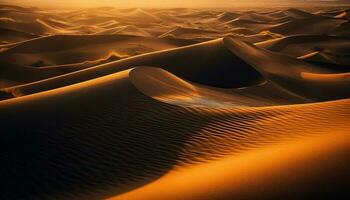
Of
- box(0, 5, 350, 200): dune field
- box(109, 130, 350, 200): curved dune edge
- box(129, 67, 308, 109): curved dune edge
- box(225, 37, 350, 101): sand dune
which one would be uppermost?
box(109, 130, 350, 200): curved dune edge

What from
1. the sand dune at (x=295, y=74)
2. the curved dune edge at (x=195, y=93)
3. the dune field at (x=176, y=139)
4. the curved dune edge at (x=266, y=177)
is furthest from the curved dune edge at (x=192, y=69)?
the curved dune edge at (x=266, y=177)

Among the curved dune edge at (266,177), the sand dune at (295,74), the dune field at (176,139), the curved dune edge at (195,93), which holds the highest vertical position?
the curved dune edge at (266,177)

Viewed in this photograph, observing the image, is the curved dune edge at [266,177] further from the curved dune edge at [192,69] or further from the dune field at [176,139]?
the curved dune edge at [192,69]

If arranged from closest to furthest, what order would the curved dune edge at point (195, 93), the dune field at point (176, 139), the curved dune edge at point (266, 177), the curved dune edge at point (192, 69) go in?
1. the curved dune edge at point (266, 177)
2. the dune field at point (176, 139)
3. the curved dune edge at point (195, 93)
4. the curved dune edge at point (192, 69)

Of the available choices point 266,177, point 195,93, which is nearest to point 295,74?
point 195,93

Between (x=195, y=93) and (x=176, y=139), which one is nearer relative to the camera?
(x=176, y=139)

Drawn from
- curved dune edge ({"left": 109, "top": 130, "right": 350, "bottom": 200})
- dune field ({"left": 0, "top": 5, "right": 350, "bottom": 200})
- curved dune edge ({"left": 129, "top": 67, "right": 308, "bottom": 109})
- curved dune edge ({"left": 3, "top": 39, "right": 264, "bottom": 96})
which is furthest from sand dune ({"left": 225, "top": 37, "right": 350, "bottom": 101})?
curved dune edge ({"left": 109, "top": 130, "right": 350, "bottom": 200})

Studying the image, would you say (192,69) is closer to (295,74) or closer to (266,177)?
(295,74)

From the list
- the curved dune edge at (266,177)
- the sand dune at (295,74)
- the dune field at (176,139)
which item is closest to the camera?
the curved dune edge at (266,177)

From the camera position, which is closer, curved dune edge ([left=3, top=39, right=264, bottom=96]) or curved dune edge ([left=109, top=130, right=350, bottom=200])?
curved dune edge ([left=109, top=130, right=350, bottom=200])

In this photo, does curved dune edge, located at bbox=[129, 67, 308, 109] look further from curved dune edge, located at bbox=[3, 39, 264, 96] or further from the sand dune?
curved dune edge, located at bbox=[3, 39, 264, 96]

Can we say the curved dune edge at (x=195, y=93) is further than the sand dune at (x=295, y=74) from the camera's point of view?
No

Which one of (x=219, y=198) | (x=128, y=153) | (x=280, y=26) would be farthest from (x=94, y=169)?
(x=280, y=26)

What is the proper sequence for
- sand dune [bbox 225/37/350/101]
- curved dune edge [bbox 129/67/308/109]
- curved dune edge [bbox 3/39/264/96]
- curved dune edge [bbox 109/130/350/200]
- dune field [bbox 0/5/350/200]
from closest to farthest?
curved dune edge [bbox 109/130/350/200]
dune field [bbox 0/5/350/200]
curved dune edge [bbox 129/67/308/109]
sand dune [bbox 225/37/350/101]
curved dune edge [bbox 3/39/264/96]
